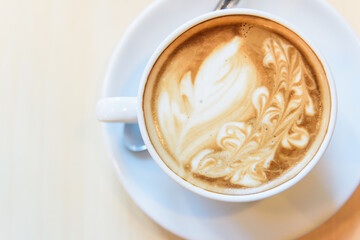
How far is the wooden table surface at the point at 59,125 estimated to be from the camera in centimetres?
104

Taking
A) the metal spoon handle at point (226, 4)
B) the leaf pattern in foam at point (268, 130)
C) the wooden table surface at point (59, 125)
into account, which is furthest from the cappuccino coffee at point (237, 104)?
the wooden table surface at point (59, 125)

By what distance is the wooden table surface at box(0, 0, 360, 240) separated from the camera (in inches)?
41.1

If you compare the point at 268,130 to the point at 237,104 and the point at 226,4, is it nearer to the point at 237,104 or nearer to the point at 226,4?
the point at 237,104

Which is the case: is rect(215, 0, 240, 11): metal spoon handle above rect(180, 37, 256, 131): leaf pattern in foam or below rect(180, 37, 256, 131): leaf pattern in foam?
above

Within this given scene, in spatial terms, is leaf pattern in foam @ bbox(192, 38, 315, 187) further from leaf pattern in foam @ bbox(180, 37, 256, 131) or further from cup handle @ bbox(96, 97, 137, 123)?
cup handle @ bbox(96, 97, 137, 123)

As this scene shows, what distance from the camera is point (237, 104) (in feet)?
2.64

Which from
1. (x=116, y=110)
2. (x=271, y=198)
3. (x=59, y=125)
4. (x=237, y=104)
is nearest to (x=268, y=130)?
(x=237, y=104)

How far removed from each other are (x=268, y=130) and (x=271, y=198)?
20 centimetres

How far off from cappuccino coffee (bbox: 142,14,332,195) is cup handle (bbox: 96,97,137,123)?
3 centimetres

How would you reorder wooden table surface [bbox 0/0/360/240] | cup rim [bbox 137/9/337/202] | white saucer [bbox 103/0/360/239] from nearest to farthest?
1. cup rim [bbox 137/9/337/202]
2. white saucer [bbox 103/0/360/239]
3. wooden table surface [bbox 0/0/360/240]

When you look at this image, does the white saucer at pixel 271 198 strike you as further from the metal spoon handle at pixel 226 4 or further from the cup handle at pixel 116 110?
the cup handle at pixel 116 110

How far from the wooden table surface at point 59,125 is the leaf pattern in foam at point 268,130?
1.14 ft

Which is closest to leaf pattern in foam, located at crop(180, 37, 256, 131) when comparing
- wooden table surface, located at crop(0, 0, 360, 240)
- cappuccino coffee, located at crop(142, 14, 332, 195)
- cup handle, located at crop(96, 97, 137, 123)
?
cappuccino coffee, located at crop(142, 14, 332, 195)

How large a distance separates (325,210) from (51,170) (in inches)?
28.8
